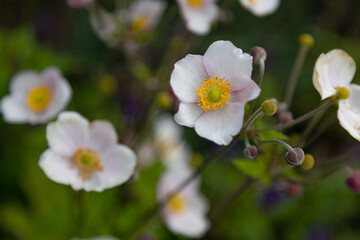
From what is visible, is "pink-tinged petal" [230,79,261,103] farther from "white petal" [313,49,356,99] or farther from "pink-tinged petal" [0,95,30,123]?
"pink-tinged petal" [0,95,30,123]

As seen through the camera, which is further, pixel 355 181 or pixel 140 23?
pixel 140 23

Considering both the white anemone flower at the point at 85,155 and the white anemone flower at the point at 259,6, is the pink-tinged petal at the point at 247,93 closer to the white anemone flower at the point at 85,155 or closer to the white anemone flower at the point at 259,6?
the white anemone flower at the point at 85,155

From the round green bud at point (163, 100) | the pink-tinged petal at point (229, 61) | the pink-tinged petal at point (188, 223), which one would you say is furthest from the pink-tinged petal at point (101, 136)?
the pink-tinged petal at point (188, 223)

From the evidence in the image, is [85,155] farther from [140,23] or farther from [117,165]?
[140,23]

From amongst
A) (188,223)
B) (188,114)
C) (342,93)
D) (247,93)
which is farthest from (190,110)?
(188,223)

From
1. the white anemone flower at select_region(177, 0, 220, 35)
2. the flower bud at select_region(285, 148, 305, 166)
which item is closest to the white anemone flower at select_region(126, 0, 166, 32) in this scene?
the white anemone flower at select_region(177, 0, 220, 35)
